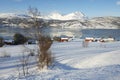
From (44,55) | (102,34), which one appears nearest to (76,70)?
(44,55)

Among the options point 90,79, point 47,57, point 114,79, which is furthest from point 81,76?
point 47,57

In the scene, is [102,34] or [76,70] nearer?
[76,70]

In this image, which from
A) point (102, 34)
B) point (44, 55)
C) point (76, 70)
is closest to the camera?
point (76, 70)

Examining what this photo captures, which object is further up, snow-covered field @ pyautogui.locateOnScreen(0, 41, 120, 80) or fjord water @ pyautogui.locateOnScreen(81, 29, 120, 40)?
snow-covered field @ pyautogui.locateOnScreen(0, 41, 120, 80)

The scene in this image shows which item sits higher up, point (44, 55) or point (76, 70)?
point (44, 55)

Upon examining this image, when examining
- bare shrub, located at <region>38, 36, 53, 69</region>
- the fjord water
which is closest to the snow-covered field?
bare shrub, located at <region>38, 36, 53, 69</region>

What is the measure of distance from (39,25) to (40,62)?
3502mm

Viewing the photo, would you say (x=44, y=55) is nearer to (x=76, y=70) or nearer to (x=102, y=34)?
(x=76, y=70)

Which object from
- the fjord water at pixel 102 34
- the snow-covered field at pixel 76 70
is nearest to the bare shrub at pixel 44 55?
the snow-covered field at pixel 76 70

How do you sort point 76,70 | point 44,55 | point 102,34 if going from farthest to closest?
point 102,34 < point 44,55 < point 76,70

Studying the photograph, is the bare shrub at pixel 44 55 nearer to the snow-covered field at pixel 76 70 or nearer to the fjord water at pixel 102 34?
the snow-covered field at pixel 76 70

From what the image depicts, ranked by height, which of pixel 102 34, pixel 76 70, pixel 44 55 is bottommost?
pixel 102 34

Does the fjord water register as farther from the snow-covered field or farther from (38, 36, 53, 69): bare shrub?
(38, 36, 53, 69): bare shrub

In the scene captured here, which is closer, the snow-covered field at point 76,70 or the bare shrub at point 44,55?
the snow-covered field at point 76,70
